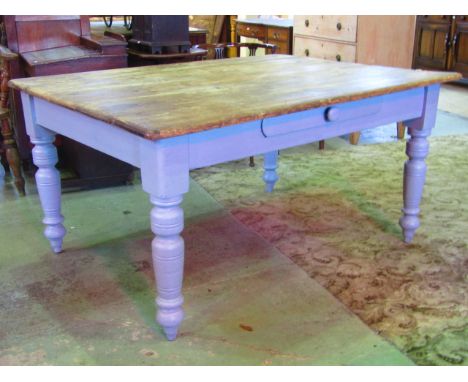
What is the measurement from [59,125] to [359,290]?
121 cm

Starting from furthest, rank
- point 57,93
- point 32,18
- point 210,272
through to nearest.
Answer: point 32,18, point 210,272, point 57,93

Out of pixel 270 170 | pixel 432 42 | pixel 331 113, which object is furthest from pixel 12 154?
pixel 432 42

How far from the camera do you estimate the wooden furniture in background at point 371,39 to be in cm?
383

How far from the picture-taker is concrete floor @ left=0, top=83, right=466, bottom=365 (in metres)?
1.72

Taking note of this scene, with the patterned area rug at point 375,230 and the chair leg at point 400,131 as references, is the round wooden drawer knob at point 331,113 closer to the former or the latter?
the patterned area rug at point 375,230

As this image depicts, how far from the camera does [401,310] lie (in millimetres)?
1944

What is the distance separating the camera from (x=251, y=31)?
236 inches

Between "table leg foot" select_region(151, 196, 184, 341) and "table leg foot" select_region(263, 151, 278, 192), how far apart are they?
1363 mm

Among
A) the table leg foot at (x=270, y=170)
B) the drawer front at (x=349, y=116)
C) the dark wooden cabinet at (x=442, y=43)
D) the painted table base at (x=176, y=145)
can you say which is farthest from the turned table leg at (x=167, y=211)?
the dark wooden cabinet at (x=442, y=43)

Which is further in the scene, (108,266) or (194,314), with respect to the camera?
(108,266)

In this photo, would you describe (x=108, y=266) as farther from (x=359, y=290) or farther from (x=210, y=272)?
(x=359, y=290)

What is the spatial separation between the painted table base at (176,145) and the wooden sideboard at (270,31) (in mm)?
3258

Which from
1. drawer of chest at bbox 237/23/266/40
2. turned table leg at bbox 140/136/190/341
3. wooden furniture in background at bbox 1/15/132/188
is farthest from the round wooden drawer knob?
drawer of chest at bbox 237/23/266/40
